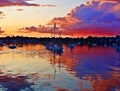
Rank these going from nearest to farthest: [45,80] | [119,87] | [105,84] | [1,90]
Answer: [1,90]
[119,87]
[105,84]
[45,80]

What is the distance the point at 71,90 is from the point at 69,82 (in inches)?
188

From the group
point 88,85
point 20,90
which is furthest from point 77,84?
point 20,90

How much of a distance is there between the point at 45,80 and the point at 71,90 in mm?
6369

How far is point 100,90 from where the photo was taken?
2572 centimetres

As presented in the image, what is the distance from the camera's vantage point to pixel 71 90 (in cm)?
2555

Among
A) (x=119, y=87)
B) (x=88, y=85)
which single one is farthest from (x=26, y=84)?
(x=119, y=87)

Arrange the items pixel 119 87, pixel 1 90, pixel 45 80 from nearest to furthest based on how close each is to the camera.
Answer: pixel 1 90, pixel 119 87, pixel 45 80

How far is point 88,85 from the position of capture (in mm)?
27984

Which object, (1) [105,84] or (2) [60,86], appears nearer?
(2) [60,86]

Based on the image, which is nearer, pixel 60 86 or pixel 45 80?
pixel 60 86

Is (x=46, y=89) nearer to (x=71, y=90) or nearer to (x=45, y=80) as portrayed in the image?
(x=71, y=90)

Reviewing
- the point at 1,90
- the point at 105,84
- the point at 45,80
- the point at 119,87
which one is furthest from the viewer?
the point at 45,80

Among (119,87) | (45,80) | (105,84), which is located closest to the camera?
(119,87)

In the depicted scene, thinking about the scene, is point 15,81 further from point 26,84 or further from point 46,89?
point 46,89
